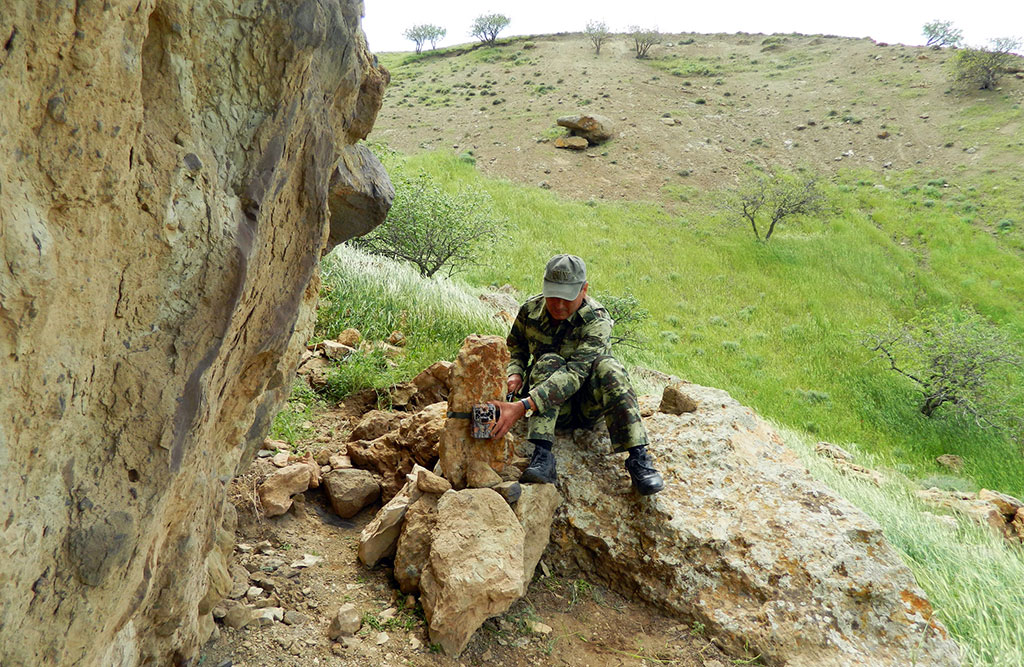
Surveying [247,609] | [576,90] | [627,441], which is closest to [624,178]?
[576,90]

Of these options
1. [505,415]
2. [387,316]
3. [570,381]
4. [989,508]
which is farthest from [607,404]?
[989,508]

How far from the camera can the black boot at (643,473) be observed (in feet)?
11.3

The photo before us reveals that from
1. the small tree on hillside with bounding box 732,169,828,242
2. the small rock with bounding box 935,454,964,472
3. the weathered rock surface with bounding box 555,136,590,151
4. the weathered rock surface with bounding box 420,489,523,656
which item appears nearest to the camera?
the weathered rock surface with bounding box 420,489,523,656

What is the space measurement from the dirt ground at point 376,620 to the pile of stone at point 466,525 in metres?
0.13

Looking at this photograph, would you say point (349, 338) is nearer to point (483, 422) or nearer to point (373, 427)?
point (373, 427)

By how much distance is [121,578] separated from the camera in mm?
1460

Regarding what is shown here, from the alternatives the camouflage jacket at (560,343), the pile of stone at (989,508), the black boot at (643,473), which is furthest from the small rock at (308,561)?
the pile of stone at (989,508)

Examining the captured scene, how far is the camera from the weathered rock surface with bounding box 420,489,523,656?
104 inches

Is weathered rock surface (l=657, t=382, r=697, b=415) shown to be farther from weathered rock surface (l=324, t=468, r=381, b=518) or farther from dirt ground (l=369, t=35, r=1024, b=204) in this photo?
dirt ground (l=369, t=35, r=1024, b=204)

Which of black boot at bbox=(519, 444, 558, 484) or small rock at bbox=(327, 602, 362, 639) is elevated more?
black boot at bbox=(519, 444, 558, 484)

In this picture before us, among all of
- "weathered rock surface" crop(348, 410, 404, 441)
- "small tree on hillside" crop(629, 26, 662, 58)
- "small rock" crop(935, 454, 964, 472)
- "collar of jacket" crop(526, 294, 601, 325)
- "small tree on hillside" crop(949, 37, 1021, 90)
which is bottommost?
"small rock" crop(935, 454, 964, 472)

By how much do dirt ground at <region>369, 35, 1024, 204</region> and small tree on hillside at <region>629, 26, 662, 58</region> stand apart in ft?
2.75

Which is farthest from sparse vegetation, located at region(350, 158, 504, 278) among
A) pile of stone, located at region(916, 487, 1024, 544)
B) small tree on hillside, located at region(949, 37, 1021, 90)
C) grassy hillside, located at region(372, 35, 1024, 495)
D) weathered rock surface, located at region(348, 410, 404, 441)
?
small tree on hillside, located at region(949, 37, 1021, 90)

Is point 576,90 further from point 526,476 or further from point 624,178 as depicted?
point 526,476
